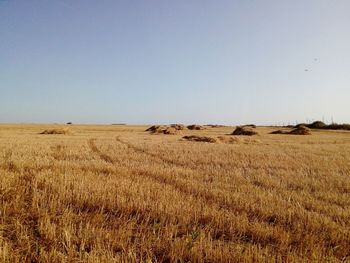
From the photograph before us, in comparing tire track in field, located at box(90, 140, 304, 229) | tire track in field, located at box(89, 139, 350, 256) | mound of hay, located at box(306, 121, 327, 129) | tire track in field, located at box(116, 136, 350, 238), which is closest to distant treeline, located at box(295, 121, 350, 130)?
mound of hay, located at box(306, 121, 327, 129)

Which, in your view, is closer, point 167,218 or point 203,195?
point 167,218

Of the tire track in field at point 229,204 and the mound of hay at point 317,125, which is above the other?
the mound of hay at point 317,125

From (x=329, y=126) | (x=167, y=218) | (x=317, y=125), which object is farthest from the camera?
(x=317, y=125)

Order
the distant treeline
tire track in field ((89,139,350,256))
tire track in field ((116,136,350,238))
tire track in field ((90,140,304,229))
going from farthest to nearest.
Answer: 1. the distant treeline
2. tire track in field ((90,140,304,229))
3. tire track in field ((116,136,350,238))
4. tire track in field ((89,139,350,256))

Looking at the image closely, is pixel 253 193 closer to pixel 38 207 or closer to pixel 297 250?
pixel 297 250

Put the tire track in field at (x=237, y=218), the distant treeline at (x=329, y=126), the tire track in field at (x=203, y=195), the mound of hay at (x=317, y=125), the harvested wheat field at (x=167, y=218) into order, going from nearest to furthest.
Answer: the harvested wheat field at (x=167, y=218)
the tire track in field at (x=237, y=218)
the tire track in field at (x=203, y=195)
the distant treeline at (x=329, y=126)
the mound of hay at (x=317, y=125)

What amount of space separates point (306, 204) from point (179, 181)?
3.53 m

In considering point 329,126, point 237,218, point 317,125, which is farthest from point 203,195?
point 317,125

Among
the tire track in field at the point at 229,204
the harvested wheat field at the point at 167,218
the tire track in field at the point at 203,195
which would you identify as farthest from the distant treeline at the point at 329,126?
the harvested wheat field at the point at 167,218

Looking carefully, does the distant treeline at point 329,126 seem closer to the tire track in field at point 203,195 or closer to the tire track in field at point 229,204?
the tire track in field at point 203,195

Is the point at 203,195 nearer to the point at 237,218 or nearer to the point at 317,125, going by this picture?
the point at 237,218

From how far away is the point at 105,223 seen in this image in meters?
5.91

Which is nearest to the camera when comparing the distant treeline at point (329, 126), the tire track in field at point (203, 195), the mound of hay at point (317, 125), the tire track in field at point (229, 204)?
the tire track in field at point (229, 204)

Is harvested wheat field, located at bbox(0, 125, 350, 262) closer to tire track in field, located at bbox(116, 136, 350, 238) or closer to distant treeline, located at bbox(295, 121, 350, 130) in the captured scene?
tire track in field, located at bbox(116, 136, 350, 238)
